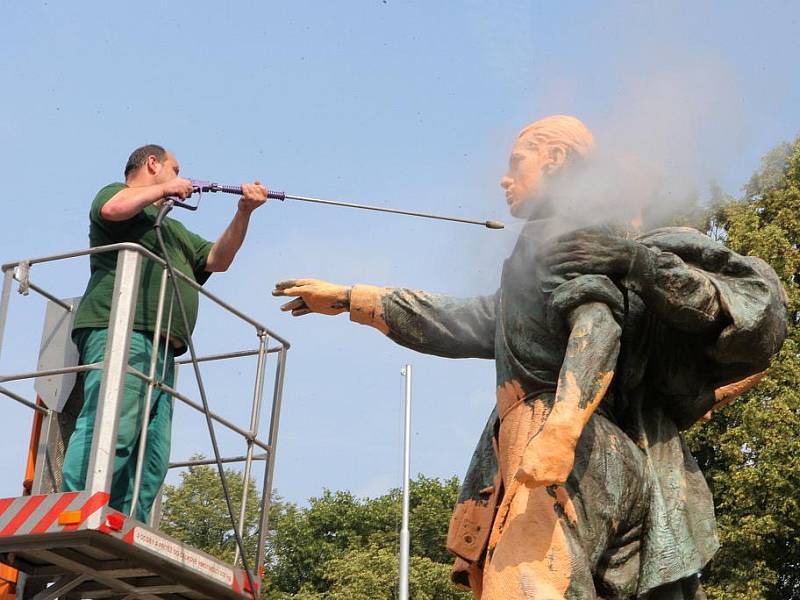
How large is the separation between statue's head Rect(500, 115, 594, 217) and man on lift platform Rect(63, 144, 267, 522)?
1.68 meters

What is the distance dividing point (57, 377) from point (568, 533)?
3660 millimetres

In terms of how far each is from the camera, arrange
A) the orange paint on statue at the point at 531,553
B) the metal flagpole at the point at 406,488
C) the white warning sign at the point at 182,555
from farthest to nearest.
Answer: the metal flagpole at the point at 406,488, the white warning sign at the point at 182,555, the orange paint on statue at the point at 531,553

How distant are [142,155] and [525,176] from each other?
278 centimetres

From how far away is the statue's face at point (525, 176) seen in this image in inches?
231

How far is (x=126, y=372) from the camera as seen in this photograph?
22.1ft

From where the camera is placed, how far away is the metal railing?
21.4ft

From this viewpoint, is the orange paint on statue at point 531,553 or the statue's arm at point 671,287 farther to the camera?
the statue's arm at point 671,287

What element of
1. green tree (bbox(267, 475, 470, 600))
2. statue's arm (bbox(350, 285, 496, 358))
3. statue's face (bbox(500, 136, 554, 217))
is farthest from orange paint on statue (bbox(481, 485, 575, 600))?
green tree (bbox(267, 475, 470, 600))

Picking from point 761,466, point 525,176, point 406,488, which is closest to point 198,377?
point 525,176

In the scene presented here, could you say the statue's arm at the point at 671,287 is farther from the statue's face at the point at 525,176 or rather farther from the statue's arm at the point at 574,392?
the statue's face at the point at 525,176

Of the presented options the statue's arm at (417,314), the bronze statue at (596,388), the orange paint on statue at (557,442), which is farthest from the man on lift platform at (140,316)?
the orange paint on statue at (557,442)

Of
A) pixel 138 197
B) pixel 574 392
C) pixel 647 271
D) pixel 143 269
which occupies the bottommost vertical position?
pixel 574 392

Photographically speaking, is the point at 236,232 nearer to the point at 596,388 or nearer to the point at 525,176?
the point at 525,176

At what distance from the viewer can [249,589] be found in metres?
7.42
